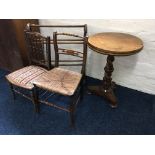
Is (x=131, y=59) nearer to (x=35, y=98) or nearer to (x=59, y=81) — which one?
(x=59, y=81)

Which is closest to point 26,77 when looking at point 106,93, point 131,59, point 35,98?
point 35,98

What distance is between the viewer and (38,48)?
194 cm

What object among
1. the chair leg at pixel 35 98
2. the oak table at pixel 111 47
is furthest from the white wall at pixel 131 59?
the chair leg at pixel 35 98

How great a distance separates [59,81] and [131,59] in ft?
3.15

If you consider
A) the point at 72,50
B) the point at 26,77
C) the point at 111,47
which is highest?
the point at 111,47

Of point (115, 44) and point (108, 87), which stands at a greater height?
point (115, 44)

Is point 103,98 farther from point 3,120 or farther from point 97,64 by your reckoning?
point 3,120

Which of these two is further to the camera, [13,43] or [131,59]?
[13,43]

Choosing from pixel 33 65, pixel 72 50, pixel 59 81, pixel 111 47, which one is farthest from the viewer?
pixel 33 65

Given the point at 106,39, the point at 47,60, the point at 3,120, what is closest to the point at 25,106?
the point at 3,120

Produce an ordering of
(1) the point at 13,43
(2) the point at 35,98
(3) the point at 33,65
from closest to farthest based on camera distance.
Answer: (2) the point at 35,98 < (3) the point at 33,65 < (1) the point at 13,43

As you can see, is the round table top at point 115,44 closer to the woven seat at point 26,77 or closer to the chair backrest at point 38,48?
the chair backrest at point 38,48

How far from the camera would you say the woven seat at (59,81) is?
165 centimetres
